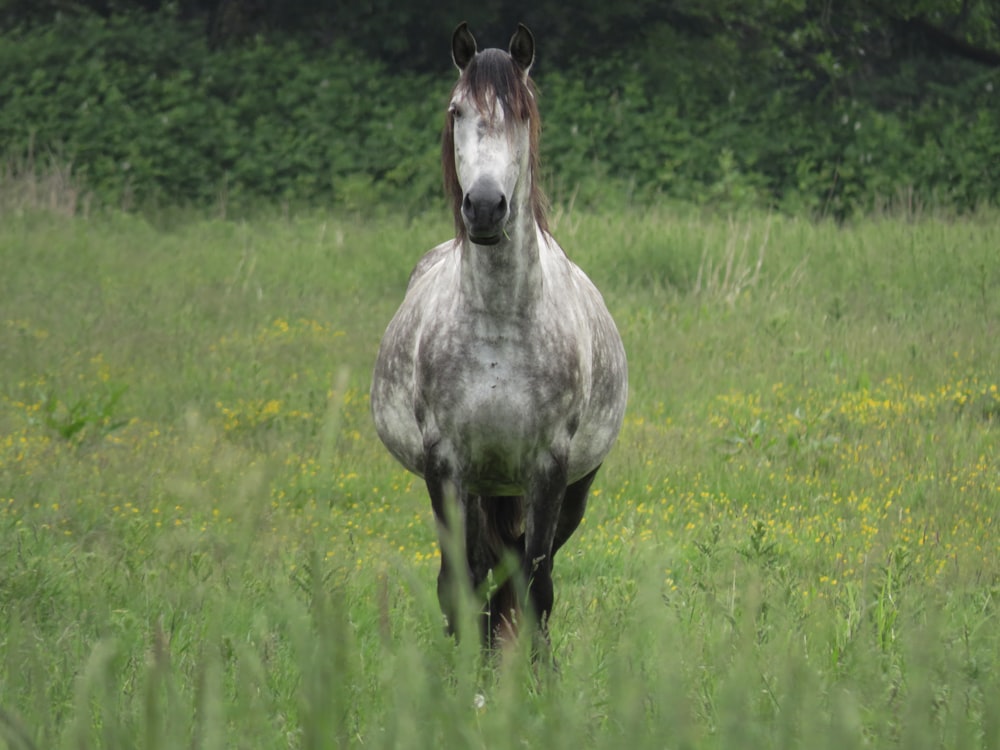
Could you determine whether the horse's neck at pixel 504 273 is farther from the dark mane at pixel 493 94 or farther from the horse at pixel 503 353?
the dark mane at pixel 493 94

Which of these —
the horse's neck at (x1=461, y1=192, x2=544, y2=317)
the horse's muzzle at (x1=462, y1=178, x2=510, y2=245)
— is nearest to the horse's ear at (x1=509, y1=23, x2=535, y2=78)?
the horse's neck at (x1=461, y1=192, x2=544, y2=317)

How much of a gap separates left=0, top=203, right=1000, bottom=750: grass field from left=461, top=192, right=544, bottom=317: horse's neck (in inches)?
35.2

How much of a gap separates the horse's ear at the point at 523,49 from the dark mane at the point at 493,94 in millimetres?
61

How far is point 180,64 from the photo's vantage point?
75.2 ft

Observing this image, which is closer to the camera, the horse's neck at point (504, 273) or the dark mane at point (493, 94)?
the dark mane at point (493, 94)

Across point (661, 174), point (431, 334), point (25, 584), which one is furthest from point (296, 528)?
point (661, 174)

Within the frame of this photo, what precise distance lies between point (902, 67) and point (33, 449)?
20.3m

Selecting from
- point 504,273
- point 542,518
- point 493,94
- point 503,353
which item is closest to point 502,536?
point 542,518

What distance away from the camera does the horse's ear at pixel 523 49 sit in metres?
4.58

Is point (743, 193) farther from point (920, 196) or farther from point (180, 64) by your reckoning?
point (180, 64)

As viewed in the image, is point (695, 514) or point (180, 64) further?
point (180, 64)

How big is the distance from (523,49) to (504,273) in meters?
0.78

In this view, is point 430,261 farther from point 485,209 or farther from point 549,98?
point 549,98

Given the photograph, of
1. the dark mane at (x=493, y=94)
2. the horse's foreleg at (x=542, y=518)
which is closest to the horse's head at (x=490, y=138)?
the dark mane at (x=493, y=94)
